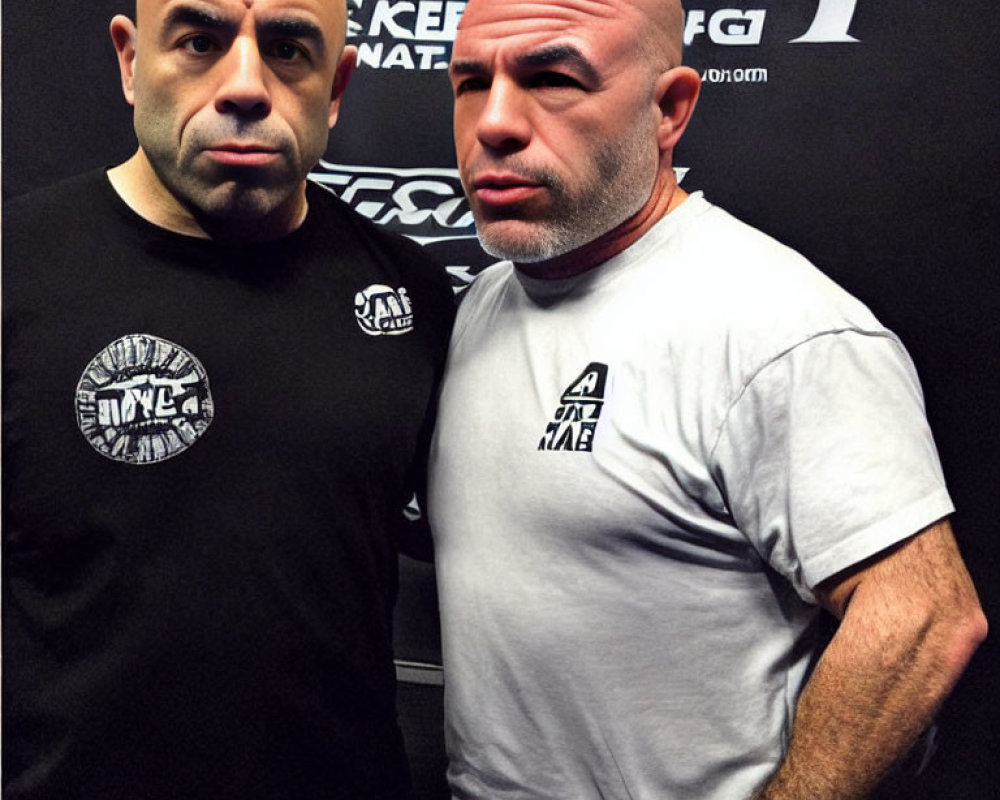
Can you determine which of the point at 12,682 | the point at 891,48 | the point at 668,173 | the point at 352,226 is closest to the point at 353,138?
the point at 352,226

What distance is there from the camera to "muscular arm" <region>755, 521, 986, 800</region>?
91 centimetres

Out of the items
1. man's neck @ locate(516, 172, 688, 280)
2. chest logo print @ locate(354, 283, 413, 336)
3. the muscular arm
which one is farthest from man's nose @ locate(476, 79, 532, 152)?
the muscular arm

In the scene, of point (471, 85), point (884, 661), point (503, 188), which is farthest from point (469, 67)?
point (884, 661)

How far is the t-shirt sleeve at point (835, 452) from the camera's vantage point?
913 millimetres

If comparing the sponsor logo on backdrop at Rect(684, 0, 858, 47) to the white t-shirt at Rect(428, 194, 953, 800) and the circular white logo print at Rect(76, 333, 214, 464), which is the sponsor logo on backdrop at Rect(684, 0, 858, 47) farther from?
the circular white logo print at Rect(76, 333, 214, 464)

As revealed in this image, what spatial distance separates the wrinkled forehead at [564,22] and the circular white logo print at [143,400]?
0.47 m

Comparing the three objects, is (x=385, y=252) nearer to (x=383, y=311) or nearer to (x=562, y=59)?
(x=383, y=311)

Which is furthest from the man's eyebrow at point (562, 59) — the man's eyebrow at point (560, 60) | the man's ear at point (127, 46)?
the man's ear at point (127, 46)

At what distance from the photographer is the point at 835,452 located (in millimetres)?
924

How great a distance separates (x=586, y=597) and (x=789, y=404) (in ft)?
0.93

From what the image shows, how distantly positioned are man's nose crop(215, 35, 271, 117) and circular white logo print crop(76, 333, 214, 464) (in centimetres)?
26

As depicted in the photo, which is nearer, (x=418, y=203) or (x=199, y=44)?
(x=199, y=44)

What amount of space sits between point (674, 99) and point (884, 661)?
0.62 metres

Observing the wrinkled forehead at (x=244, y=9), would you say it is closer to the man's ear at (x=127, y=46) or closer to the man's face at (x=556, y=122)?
the man's ear at (x=127, y=46)
